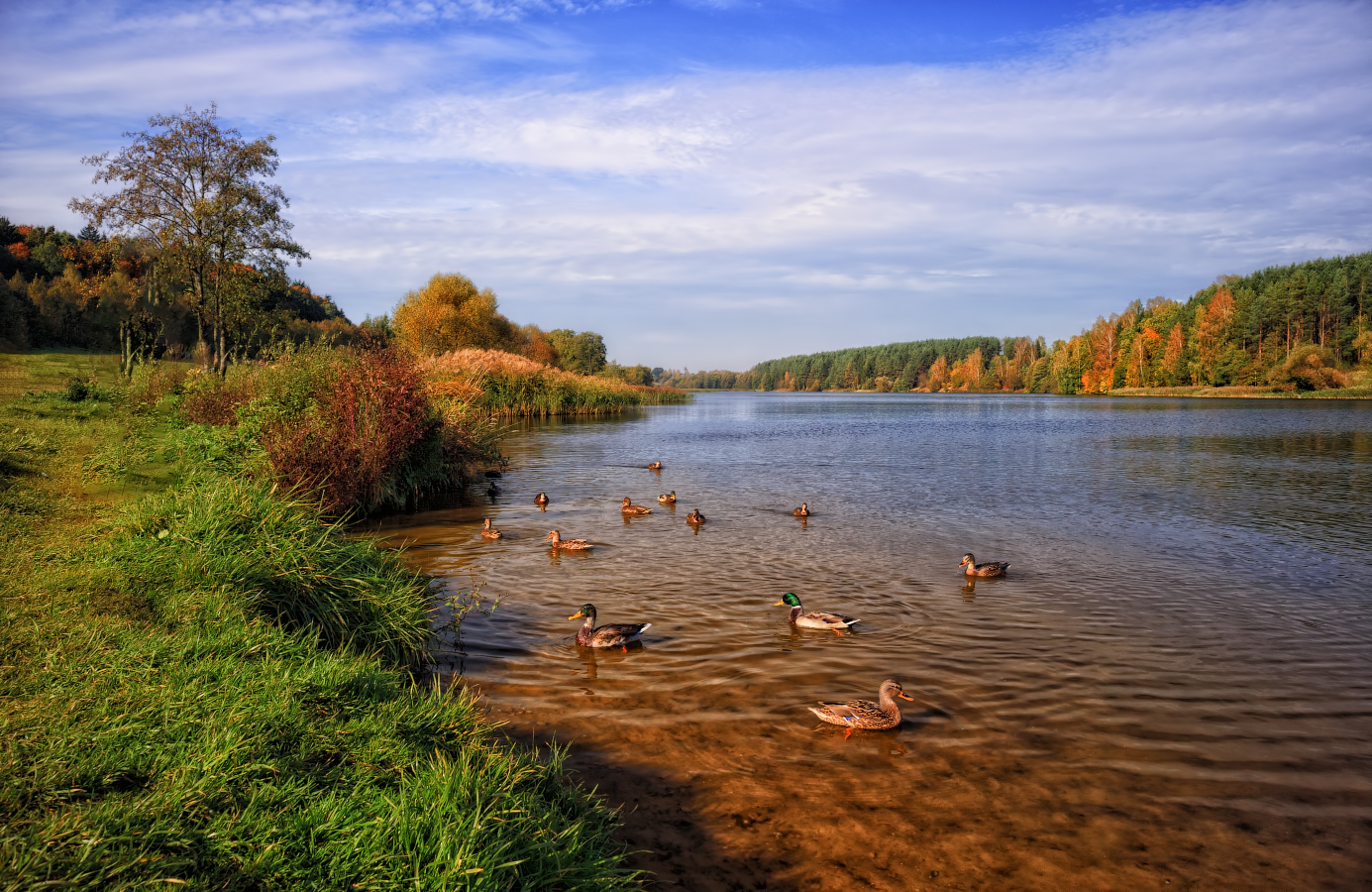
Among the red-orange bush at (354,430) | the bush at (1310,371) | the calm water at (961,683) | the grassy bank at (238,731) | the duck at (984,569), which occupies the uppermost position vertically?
the bush at (1310,371)

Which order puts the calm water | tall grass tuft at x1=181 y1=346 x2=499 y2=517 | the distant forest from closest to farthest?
the calm water → tall grass tuft at x1=181 y1=346 x2=499 y2=517 → the distant forest

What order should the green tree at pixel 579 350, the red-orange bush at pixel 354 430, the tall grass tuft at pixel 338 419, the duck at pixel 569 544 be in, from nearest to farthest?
the red-orange bush at pixel 354 430 → the tall grass tuft at pixel 338 419 → the duck at pixel 569 544 → the green tree at pixel 579 350

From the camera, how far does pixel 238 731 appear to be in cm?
390

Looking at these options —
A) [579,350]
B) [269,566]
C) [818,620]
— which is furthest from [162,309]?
[579,350]

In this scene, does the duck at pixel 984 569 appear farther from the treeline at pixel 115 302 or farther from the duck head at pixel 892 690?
the treeline at pixel 115 302

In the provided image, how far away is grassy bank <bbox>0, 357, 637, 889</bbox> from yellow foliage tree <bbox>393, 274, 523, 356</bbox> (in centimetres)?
4931

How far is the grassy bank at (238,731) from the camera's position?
10.2ft

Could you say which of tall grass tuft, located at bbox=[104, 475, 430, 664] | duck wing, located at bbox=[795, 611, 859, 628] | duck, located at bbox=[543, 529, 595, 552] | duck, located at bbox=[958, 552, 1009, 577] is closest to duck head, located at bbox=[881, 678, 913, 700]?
duck wing, located at bbox=[795, 611, 859, 628]

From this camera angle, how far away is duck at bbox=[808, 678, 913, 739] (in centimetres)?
606

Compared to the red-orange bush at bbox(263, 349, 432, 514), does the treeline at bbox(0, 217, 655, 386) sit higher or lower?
higher

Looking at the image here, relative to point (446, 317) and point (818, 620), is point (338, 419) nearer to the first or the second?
point (818, 620)

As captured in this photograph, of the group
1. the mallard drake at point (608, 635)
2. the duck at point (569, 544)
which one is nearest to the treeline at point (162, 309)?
the duck at point (569, 544)

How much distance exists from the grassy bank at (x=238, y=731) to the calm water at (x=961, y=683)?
1.12 meters

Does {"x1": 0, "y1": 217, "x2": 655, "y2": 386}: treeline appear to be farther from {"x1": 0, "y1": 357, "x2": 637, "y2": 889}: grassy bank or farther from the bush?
the bush
